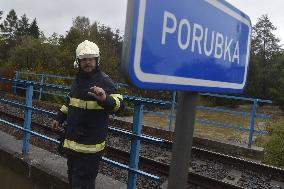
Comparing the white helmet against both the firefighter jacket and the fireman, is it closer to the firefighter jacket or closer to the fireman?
the fireman

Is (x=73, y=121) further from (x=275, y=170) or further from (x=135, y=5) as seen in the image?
(x=275, y=170)

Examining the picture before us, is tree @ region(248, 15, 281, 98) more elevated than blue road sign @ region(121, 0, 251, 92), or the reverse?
tree @ region(248, 15, 281, 98)

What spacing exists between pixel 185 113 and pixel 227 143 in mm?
8324

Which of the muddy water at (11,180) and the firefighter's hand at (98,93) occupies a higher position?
the firefighter's hand at (98,93)

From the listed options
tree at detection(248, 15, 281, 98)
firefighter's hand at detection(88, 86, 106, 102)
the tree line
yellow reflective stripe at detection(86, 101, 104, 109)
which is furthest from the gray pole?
tree at detection(248, 15, 281, 98)

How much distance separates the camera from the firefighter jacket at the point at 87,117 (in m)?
3.23

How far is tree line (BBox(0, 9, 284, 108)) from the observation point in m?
29.5

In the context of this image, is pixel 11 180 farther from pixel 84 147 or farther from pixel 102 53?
pixel 102 53

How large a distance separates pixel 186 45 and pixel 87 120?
2133 millimetres

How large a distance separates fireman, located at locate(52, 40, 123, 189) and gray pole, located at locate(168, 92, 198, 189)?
1.89m

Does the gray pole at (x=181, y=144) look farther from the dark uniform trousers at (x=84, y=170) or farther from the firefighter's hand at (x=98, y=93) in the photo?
the dark uniform trousers at (x=84, y=170)

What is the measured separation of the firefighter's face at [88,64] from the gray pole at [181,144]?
2.08 m

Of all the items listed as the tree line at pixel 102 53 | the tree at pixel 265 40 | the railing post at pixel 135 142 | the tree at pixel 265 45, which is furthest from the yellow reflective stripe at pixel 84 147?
the tree at pixel 265 40

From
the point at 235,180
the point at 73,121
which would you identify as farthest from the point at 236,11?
the point at 235,180
